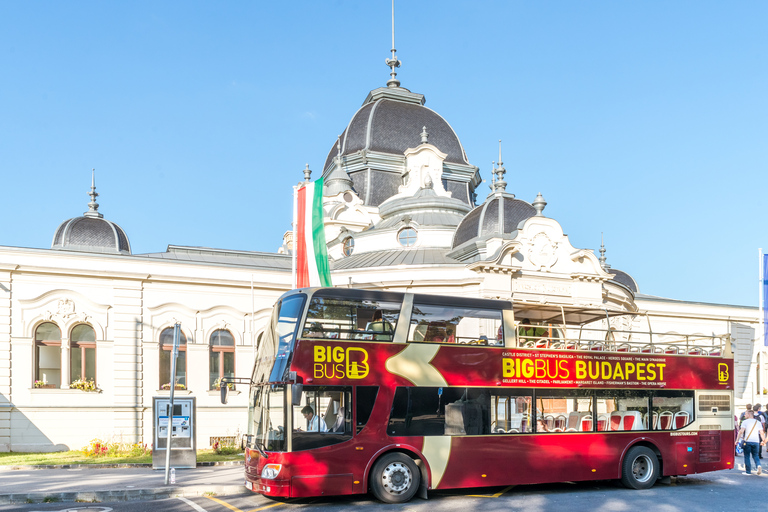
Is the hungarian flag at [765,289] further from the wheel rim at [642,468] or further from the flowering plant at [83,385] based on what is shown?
the flowering plant at [83,385]

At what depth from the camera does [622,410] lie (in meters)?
16.5

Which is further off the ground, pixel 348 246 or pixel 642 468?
pixel 348 246

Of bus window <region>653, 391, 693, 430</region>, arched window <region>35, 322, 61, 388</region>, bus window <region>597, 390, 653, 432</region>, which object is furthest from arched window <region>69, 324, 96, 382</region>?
bus window <region>653, 391, 693, 430</region>

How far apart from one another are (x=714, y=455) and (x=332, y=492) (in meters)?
9.72

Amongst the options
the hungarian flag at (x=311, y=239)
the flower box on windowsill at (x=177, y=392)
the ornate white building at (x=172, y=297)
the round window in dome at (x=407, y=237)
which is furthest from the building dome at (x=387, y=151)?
the hungarian flag at (x=311, y=239)

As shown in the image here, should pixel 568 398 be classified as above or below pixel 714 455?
above

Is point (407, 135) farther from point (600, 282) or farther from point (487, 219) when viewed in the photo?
point (600, 282)

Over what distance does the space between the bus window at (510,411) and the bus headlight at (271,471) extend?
4.53m

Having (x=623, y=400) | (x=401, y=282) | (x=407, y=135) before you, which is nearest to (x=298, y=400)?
(x=623, y=400)

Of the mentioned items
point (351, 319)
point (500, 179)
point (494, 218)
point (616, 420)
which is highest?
point (500, 179)

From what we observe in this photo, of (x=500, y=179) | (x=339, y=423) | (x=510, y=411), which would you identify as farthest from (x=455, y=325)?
(x=500, y=179)

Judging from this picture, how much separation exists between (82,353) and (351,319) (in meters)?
18.2

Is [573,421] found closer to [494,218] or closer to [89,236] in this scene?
[494,218]

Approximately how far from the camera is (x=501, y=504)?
14.0 metres
